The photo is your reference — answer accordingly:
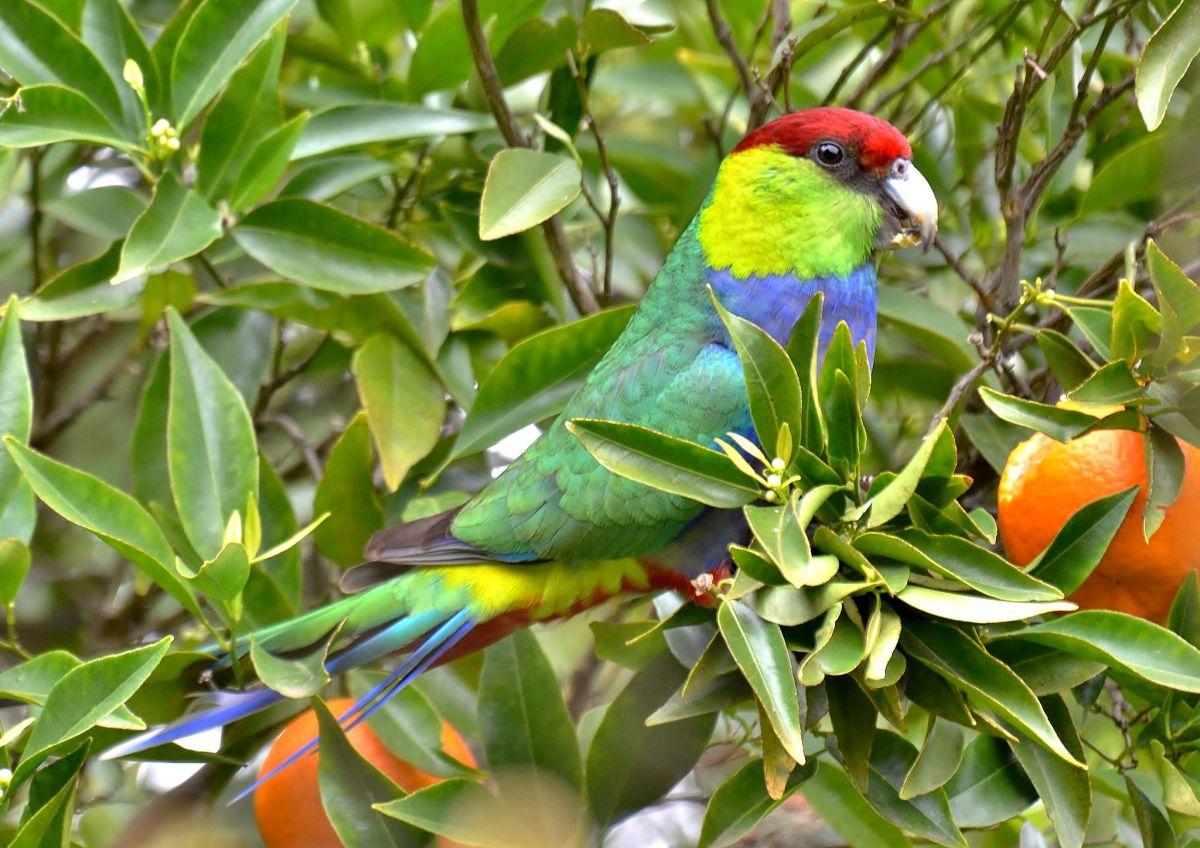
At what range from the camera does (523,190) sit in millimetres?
1992

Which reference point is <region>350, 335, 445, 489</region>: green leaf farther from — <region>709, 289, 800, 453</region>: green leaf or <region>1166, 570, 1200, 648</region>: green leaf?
<region>1166, 570, 1200, 648</region>: green leaf

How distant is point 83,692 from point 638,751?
0.74m

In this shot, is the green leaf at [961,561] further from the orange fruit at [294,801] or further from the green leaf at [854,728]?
the orange fruit at [294,801]

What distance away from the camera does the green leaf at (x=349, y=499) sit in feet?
6.95

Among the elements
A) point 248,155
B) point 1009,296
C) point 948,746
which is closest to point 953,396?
point 1009,296

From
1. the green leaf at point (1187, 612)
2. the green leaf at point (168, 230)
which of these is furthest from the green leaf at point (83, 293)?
the green leaf at point (1187, 612)

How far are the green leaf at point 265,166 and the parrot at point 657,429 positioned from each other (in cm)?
58

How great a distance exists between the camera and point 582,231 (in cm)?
262

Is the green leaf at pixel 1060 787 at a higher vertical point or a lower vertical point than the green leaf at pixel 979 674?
lower

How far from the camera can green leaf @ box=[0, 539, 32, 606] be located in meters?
1.79

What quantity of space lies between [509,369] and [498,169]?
326 millimetres

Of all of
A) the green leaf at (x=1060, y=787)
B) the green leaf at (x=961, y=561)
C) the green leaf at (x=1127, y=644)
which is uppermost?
the green leaf at (x=961, y=561)

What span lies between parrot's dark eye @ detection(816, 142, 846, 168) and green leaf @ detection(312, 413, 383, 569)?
922mm

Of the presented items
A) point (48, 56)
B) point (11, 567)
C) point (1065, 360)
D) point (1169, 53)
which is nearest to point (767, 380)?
point (1065, 360)
